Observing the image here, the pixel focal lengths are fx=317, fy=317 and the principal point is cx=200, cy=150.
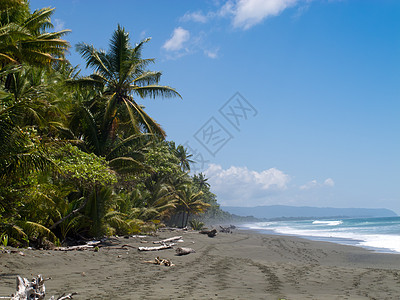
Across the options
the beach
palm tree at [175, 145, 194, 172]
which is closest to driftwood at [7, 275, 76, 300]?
the beach

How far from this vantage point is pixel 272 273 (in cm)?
970

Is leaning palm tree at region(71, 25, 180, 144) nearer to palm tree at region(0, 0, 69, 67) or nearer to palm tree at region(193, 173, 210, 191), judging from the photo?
palm tree at region(0, 0, 69, 67)

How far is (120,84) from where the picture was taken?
16.8 metres

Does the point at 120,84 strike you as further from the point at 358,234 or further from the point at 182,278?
the point at 358,234

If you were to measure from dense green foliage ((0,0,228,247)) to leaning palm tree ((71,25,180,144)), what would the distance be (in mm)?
52

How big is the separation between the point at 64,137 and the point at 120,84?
13.2 ft

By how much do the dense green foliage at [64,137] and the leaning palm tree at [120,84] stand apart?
0.05 meters

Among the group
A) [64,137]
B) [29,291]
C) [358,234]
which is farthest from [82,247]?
[358,234]

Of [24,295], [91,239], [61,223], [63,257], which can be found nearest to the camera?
[24,295]

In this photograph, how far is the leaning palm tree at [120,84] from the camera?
1627 cm

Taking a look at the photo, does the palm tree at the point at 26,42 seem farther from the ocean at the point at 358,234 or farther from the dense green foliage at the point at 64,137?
the ocean at the point at 358,234

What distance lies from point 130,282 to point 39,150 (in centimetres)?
401

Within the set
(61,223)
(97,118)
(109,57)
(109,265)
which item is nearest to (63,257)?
(109,265)

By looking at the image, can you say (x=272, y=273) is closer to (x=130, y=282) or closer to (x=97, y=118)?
(x=130, y=282)
